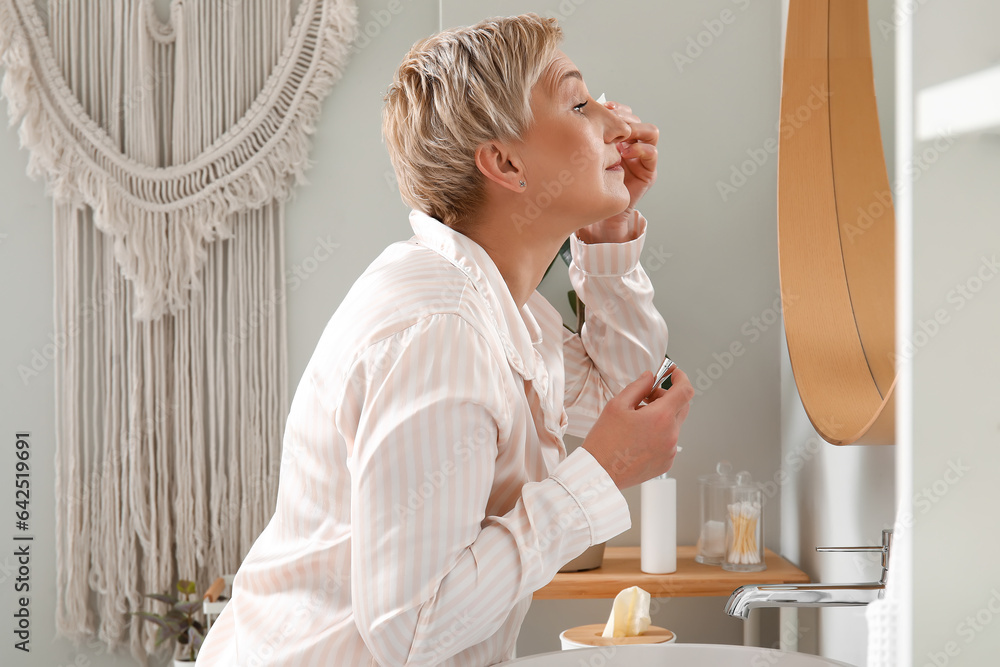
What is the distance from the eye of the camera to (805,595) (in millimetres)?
721

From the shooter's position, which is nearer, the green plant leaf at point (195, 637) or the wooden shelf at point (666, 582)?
the wooden shelf at point (666, 582)

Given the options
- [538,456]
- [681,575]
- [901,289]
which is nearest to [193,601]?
[681,575]

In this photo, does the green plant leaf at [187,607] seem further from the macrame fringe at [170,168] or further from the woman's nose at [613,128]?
the woman's nose at [613,128]

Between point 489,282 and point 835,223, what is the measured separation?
542 mm

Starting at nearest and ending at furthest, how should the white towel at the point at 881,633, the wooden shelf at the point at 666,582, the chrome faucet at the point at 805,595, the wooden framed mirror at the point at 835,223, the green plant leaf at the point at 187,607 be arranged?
1. the white towel at the point at 881,633
2. the chrome faucet at the point at 805,595
3. the wooden framed mirror at the point at 835,223
4. the wooden shelf at the point at 666,582
5. the green plant leaf at the point at 187,607

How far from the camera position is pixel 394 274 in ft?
2.28

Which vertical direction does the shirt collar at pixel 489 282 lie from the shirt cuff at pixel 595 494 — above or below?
above

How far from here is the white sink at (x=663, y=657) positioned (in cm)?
72

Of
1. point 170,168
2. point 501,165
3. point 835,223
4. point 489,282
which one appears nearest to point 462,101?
point 501,165

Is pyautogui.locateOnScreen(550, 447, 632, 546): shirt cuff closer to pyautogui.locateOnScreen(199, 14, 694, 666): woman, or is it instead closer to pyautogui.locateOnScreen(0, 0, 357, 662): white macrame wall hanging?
pyautogui.locateOnScreen(199, 14, 694, 666): woman

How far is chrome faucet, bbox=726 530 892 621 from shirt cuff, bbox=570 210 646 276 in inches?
17.3

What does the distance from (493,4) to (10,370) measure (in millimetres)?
1227

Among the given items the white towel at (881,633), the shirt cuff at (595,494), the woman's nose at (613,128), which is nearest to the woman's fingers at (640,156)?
the woman's nose at (613,128)

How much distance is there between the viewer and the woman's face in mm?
824
